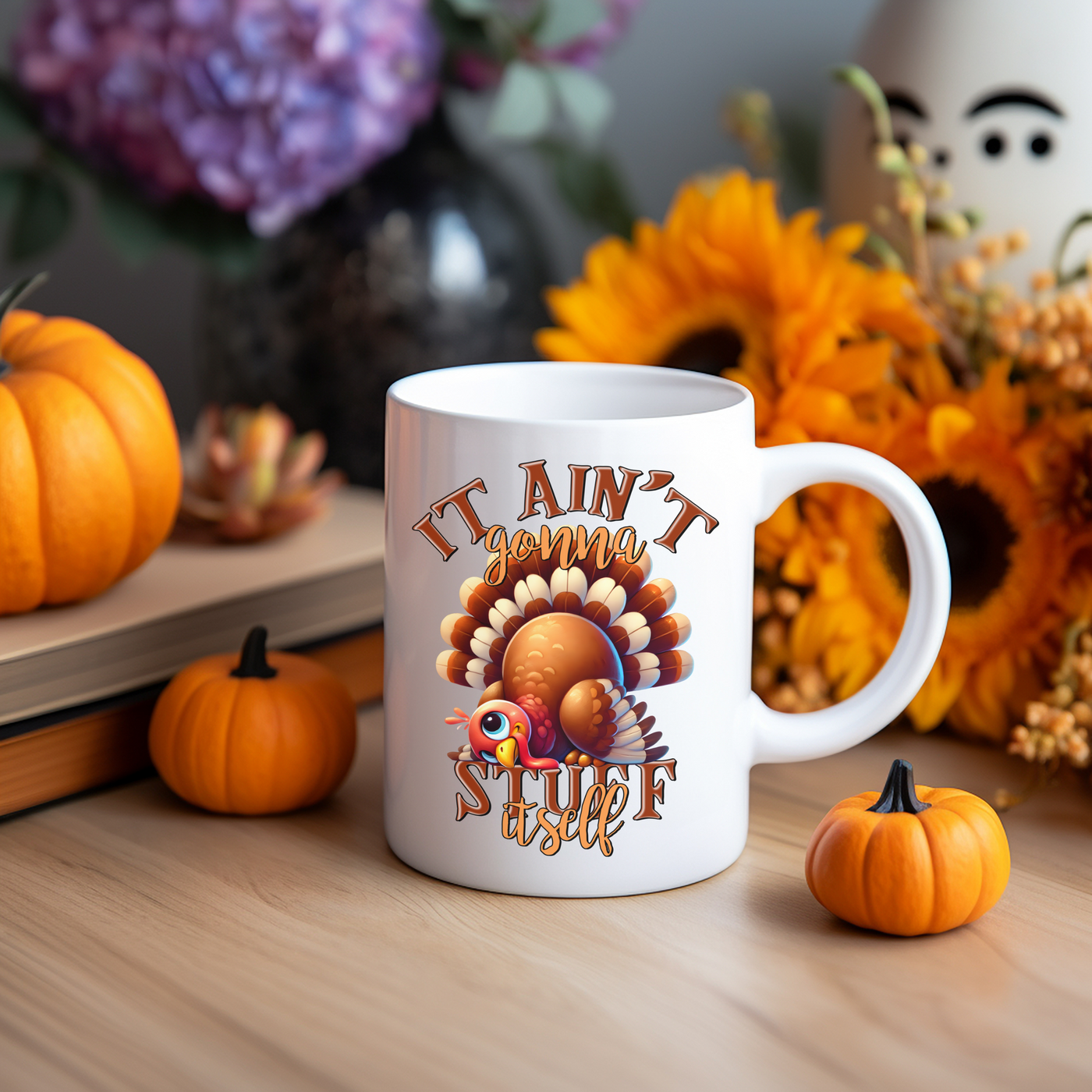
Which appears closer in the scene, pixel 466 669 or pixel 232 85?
pixel 466 669

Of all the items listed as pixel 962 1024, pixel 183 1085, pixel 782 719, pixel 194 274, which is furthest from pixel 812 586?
pixel 194 274

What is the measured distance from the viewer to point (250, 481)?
0.76m

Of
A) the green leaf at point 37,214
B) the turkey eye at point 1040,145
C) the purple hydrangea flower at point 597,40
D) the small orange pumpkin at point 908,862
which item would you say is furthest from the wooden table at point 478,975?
the purple hydrangea flower at point 597,40

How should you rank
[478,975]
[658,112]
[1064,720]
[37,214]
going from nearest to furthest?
1. [478,975]
2. [1064,720]
3. [37,214]
4. [658,112]

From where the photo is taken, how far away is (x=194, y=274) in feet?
4.22

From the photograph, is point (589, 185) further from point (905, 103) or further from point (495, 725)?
point (495, 725)

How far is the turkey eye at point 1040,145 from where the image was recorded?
Result: 71 centimetres

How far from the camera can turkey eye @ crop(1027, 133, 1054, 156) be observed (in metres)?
0.71

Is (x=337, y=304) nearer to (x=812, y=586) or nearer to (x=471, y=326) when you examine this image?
(x=471, y=326)

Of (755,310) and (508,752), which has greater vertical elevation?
(755,310)

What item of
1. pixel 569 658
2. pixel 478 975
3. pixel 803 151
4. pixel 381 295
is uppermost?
pixel 803 151

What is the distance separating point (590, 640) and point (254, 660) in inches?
7.3

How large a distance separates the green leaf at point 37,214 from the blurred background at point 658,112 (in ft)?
0.26

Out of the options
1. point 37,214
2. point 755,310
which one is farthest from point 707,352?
point 37,214
